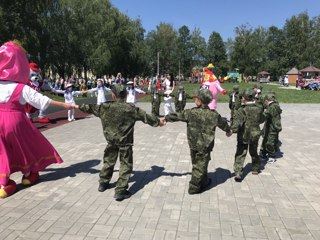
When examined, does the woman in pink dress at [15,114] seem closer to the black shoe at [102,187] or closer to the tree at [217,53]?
the black shoe at [102,187]

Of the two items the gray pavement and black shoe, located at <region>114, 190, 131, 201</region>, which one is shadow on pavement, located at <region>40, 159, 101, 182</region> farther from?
black shoe, located at <region>114, 190, 131, 201</region>

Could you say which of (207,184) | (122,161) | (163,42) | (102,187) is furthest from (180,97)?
(163,42)

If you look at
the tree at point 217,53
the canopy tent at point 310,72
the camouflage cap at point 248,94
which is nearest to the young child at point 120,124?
the camouflage cap at point 248,94

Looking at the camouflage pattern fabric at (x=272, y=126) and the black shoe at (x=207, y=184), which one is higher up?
the camouflage pattern fabric at (x=272, y=126)

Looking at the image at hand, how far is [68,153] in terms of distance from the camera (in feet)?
26.6

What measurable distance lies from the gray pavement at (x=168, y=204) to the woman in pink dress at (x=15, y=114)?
16.7 inches

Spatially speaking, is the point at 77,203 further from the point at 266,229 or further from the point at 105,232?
the point at 266,229

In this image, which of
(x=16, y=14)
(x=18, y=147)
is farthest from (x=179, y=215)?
(x=16, y=14)

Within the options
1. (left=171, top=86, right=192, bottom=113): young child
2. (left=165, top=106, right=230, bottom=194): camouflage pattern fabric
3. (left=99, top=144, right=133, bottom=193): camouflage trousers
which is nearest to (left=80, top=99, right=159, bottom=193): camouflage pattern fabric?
(left=99, top=144, right=133, bottom=193): camouflage trousers

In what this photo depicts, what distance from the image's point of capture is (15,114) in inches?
208

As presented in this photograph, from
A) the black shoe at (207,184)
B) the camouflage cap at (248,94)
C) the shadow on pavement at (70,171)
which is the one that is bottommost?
the shadow on pavement at (70,171)

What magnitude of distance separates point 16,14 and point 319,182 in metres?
28.2

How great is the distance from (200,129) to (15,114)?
2.81m

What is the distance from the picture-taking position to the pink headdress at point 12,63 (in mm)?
5203
